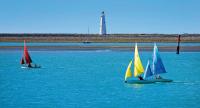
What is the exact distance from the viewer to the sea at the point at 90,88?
43594 mm

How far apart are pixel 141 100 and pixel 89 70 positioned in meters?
25.7

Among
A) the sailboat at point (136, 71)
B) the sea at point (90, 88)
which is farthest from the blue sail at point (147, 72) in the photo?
the sea at point (90, 88)

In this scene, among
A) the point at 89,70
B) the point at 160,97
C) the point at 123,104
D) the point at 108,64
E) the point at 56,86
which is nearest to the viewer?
the point at 123,104

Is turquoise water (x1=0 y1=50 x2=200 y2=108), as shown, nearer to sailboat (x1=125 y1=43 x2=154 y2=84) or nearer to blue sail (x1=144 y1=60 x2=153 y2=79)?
sailboat (x1=125 y1=43 x2=154 y2=84)

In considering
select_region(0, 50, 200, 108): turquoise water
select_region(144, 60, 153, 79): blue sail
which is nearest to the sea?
select_region(0, 50, 200, 108): turquoise water

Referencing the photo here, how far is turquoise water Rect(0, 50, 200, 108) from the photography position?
1718 inches

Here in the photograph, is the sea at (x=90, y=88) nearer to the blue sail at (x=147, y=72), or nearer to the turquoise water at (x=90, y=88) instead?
the turquoise water at (x=90, y=88)

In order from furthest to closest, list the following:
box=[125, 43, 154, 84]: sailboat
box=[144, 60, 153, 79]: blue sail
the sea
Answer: box=[144, 60, 153, 79]: blue sail < box=[125, 43, 154, 84]: sailboat < the sea

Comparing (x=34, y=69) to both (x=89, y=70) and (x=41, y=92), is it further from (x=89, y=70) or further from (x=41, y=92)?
(x=41, y=92)

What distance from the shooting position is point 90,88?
51.7 metres

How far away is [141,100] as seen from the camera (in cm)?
4509

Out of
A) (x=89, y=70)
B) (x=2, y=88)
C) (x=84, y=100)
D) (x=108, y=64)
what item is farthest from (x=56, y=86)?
(x=108, y=64)

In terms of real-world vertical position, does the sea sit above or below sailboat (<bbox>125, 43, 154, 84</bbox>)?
below

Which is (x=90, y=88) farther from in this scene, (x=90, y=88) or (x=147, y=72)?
(x=147, y=72)
